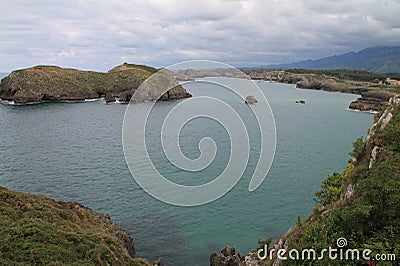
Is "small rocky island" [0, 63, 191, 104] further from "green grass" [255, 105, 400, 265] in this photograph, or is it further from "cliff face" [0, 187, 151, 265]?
"green grass" [255, 105, 400, 265]

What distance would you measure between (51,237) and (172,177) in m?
20.1

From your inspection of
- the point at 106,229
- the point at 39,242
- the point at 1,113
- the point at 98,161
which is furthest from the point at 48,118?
the point at 39,242

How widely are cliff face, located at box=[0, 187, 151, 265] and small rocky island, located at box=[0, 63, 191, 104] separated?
82.3 meters

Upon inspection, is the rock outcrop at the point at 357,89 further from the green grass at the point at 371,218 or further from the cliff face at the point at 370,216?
the green grass at the point at 371,218

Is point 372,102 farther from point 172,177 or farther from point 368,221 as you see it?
point 368,221

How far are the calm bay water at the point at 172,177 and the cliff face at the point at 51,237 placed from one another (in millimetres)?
4049

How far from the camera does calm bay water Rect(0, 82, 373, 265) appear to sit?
84.7 ft

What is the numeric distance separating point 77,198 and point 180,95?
86.2m

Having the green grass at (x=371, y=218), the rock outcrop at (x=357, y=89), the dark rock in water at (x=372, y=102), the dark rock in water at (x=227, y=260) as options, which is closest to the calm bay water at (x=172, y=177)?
the dark rock in water at (x=227, y=260)

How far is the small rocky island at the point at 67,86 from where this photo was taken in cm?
10288

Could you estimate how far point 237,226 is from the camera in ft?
89.0

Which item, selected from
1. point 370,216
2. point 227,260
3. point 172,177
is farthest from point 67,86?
point 370,216

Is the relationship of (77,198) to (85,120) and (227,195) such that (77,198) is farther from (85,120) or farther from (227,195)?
(85,120)

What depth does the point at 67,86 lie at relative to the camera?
112 m
